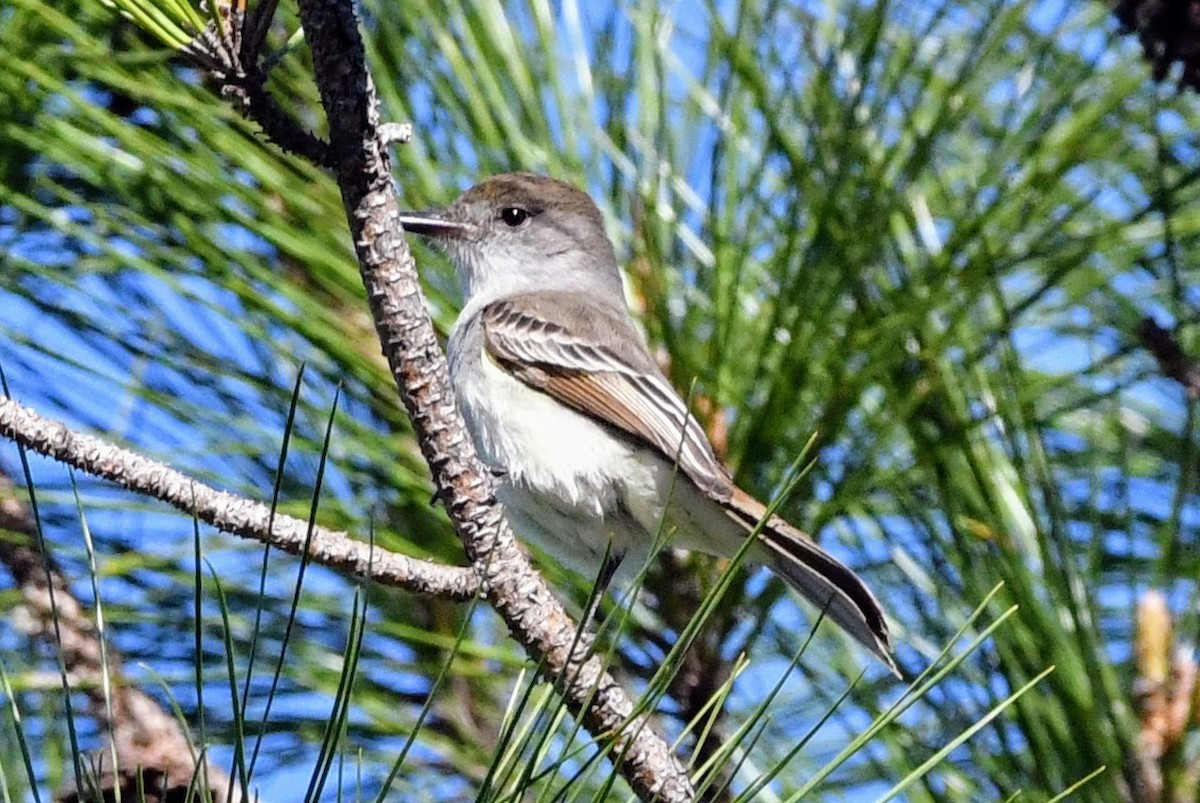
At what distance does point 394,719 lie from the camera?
2.29 meters

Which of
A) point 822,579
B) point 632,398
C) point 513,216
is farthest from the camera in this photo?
point 513,216

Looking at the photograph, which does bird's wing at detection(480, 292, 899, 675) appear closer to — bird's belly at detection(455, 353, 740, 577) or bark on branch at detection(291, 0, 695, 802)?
bird's belly at detection(455, 353, 740, 577)

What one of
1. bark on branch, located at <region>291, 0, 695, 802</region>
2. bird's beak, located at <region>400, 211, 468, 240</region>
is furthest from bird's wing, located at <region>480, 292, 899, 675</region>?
bark on branch, located at <region>291, 0, 695, 802</region>

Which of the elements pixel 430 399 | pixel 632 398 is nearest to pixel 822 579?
pixel 632 398

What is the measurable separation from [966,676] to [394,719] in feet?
2.68

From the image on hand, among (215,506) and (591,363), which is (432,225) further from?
(215,506)

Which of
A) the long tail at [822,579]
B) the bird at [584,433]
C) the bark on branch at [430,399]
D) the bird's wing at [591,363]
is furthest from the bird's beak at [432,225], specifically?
the bark on branch at [430,399]

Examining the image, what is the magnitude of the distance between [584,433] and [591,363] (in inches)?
7.0

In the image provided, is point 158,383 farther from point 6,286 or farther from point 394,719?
point 394,719

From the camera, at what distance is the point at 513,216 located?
298cm

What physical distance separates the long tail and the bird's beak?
692 millimetres

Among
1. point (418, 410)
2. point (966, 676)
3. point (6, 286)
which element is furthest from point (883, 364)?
point (6, 286)

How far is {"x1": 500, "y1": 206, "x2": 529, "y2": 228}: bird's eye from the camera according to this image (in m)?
2.91

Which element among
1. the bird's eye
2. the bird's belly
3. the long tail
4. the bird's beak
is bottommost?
the bird's belly
